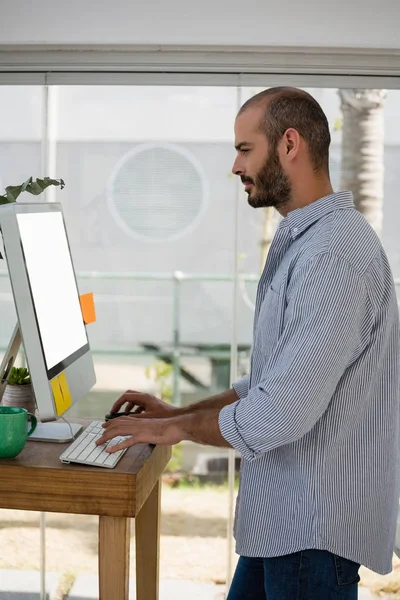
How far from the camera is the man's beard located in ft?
5.05

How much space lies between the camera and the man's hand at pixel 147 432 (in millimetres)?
1511

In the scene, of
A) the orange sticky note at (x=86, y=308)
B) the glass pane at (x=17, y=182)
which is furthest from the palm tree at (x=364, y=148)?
the orange sticky note at (x=86, y=308)

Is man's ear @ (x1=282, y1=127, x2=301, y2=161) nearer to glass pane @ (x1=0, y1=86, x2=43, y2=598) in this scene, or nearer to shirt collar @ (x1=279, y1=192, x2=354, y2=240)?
shirt collar @ (x1=279, y1=192, x2=354, y2=240)

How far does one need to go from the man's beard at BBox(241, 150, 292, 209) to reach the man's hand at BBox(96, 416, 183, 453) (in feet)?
1.58

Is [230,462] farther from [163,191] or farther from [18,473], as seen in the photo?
[18,473]

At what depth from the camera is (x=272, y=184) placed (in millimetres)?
1548

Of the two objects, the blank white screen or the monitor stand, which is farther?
the monitor stand

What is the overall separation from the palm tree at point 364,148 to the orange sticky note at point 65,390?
1867 mm

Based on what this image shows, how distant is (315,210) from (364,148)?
1829 mm

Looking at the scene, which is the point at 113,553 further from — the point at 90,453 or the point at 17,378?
the point at 17,378

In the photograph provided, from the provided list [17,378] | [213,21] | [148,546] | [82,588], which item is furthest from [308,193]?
[82,588]

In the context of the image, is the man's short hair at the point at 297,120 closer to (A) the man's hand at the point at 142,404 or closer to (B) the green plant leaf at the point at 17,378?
(A) the man's hand at the point at 142,404

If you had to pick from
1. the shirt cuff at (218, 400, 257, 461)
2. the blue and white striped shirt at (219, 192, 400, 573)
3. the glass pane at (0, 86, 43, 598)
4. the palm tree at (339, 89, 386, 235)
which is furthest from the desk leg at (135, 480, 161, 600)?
the palm tree at (339, 89, 386, 235)

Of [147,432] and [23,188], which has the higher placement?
[23,188]
